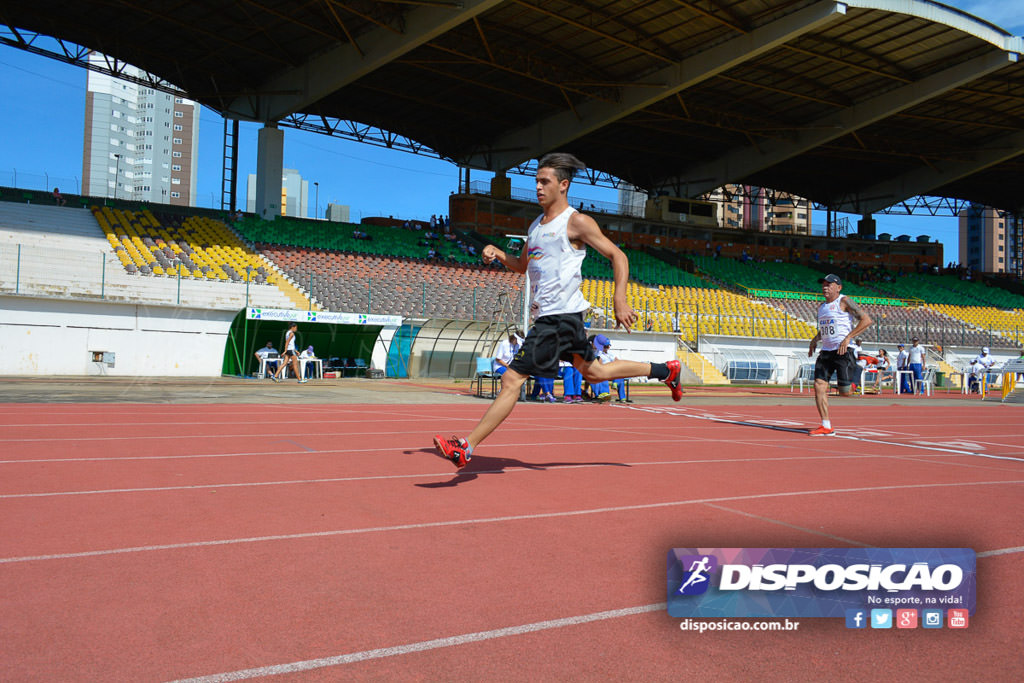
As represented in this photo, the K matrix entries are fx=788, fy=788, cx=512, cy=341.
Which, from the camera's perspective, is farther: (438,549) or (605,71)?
(605,71)

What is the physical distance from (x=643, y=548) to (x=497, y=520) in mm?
892

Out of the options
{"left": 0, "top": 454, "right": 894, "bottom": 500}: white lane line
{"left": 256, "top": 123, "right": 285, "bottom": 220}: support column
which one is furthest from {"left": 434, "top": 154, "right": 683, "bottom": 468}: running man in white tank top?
{"left": 256, "top": 123, "right": 285, "bottom": 220}: support column

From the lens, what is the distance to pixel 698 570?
7.76 feet

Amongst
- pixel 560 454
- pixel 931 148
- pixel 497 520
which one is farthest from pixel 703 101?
pixel 497 520

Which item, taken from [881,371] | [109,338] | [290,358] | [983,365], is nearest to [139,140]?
[109,338]

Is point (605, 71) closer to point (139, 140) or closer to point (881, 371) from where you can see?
point (881, 371)

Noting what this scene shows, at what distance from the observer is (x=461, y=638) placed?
2.49m

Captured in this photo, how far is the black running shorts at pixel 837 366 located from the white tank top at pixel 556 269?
5481 mm

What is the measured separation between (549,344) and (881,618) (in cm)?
326

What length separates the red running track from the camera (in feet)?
7.66

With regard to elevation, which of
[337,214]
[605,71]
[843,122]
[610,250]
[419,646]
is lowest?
[419,646]

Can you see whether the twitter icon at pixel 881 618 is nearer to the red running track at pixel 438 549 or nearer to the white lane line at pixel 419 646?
the red running track at pixel 438 549

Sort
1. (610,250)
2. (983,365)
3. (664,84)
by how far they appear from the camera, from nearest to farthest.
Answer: (610,250), (983,365), (664,84)

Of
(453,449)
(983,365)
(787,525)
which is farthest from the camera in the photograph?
(983,365)
